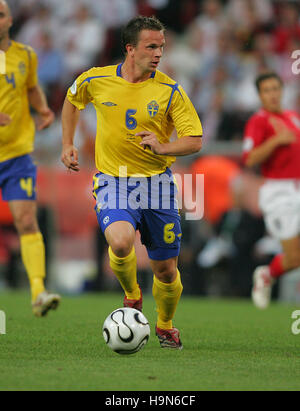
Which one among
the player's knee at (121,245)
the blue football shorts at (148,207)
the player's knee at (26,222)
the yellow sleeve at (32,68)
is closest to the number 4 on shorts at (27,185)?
the player's knee at (26,222)

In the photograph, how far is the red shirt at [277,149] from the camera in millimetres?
10023

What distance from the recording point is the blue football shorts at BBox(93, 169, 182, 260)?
246 inches

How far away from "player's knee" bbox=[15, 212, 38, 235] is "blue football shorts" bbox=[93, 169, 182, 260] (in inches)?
76.3

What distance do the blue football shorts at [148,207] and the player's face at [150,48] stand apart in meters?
0.80

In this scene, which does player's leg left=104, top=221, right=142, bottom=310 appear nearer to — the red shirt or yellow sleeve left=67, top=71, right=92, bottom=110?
yellow sleeve left=67, top=71, right=92, bottom=110

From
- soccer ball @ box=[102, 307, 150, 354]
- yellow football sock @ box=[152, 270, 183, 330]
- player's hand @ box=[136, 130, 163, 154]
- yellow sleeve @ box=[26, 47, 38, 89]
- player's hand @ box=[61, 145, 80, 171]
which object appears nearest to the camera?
soccer ball @ box=[102, 307, 150, 354]

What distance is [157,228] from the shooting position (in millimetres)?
6293

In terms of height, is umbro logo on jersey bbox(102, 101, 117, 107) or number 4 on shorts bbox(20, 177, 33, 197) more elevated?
number 4 on shorts bbox(20, 177, 33, 197)

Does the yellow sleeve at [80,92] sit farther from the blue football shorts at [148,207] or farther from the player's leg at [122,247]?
the player's leg at [122,247]

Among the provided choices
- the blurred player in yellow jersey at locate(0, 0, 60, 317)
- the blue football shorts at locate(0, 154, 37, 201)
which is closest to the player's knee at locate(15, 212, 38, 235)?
the blurred player in yellow jersey at locate(0, 0, 60, 317)

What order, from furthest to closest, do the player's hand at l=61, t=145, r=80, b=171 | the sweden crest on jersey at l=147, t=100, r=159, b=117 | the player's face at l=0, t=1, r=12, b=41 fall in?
the player's face at l=0, t=1, r=12, b=41 → the sweden crest on jersey at l=147, t=100, r=159, b=117 → the player's hand at l=61, t=145, r=80, b=171

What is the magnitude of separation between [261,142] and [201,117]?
4169 millimetres

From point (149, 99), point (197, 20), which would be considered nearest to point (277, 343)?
point (149, 99)

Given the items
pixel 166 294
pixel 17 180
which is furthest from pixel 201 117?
pixel 166 294
